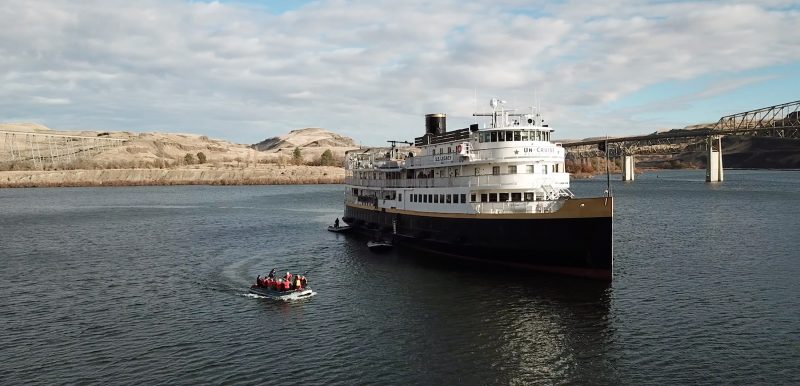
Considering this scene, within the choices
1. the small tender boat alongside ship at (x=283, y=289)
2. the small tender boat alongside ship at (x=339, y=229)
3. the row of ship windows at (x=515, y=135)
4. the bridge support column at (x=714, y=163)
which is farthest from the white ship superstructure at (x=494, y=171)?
the bridge support column at (x=714, y=163)

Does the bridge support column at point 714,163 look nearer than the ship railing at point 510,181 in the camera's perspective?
No

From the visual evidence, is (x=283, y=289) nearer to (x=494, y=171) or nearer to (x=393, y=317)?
(x=393, y=317)

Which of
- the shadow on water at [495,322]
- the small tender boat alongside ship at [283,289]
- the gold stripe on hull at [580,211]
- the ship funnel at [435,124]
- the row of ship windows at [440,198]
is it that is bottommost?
the shadow on water at [495,322]

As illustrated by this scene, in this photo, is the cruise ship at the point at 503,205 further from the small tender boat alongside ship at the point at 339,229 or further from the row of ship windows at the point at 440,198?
the small tender boat alongside ship at the point at 339,229

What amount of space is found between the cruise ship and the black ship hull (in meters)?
0.07

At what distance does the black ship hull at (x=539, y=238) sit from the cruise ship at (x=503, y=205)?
0.07m

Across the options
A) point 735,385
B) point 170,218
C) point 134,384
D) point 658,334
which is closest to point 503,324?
point 658,334

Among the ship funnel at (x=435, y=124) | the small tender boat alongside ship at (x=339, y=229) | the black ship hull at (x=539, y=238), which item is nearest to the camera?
the black ship hull at (x=539, y=238)

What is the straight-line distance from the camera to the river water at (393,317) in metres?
28.7

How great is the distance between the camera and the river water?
28.7m

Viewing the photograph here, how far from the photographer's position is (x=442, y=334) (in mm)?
33938

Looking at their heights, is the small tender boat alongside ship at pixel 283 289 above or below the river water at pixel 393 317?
above

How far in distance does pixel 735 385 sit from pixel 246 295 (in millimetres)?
31817

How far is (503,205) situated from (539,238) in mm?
4555
